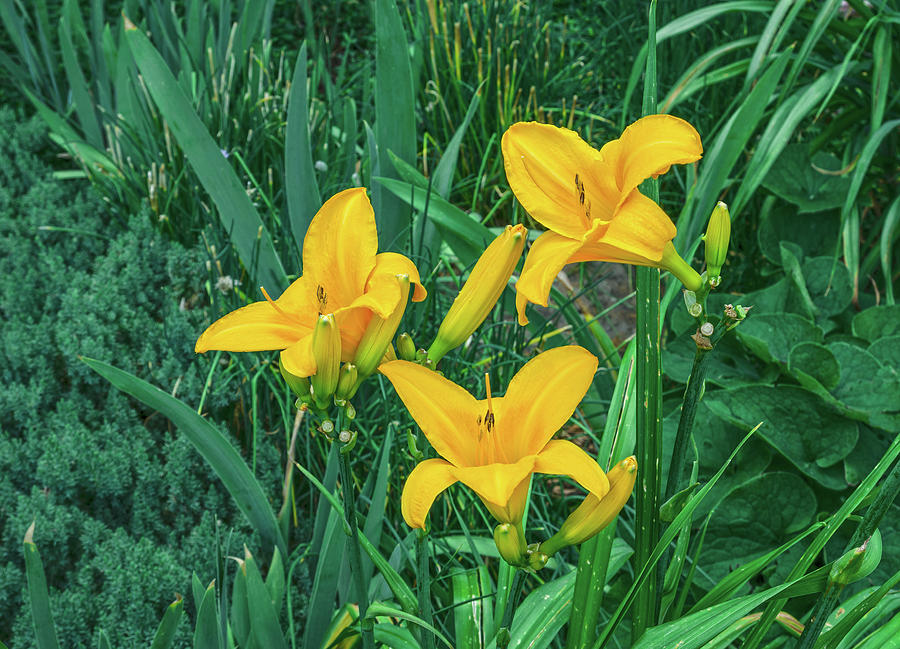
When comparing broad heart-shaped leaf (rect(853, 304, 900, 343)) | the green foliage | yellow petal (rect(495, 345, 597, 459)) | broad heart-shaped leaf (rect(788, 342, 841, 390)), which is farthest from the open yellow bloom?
broad heart-shaped leaf (rect(853, 304, 900, 343))

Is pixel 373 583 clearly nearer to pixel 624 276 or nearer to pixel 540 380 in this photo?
pixel 540 380

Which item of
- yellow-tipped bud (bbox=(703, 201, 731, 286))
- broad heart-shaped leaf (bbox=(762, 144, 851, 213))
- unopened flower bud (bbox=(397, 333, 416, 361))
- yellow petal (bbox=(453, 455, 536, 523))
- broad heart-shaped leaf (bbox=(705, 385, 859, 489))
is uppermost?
yellow-tipped bud (bbox=(703, 201, 731, 286))

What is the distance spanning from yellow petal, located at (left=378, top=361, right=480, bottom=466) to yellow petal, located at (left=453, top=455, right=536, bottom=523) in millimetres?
54

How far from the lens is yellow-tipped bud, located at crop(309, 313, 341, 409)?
2.45ft

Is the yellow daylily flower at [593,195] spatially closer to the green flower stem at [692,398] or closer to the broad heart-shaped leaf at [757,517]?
the green flower stem at [692,398]

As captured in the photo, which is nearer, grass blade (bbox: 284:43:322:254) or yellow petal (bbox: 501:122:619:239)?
yellow petal (bbox: 501:122:619:239)

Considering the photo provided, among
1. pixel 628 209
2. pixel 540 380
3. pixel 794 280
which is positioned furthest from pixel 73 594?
pixel 794 280

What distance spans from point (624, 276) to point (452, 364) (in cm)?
106

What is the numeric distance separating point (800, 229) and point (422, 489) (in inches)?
72.9

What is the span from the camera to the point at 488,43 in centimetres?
288

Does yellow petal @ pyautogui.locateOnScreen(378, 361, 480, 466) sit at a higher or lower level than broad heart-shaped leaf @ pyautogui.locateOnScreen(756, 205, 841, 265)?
higher

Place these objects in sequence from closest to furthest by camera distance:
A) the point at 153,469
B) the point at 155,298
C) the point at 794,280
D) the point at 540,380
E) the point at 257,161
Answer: the point at 540,380, the point at 153,469, the point at 794,280, the point at 155,298, the point at 257,161

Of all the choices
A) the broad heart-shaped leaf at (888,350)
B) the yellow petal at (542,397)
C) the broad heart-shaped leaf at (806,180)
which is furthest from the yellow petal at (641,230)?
the broad heart-shaped leaf at (806,180)

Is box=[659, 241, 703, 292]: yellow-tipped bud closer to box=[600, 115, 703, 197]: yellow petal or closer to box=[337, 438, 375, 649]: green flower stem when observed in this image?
box=[600, 115, 703, 197]: yellow petal
